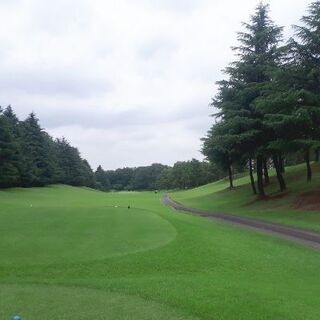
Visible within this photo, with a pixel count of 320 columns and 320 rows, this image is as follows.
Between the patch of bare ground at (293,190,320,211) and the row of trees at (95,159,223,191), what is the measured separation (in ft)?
136

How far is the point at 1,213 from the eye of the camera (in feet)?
64.8

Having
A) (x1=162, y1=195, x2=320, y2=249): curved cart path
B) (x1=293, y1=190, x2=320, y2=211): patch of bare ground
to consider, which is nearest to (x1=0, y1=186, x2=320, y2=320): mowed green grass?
(x1=162, y1=195, x2=320, y2=249): curved cart path

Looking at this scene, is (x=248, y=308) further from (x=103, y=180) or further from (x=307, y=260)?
(x=103, y=180)

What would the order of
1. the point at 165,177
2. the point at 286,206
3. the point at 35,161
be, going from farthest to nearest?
the point at 165,177, the point at 35,161, the point at 286,206

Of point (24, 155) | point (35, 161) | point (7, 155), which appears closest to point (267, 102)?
point (7, 155)

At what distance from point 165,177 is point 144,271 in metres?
139

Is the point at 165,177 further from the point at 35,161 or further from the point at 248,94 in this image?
the point at 248,94

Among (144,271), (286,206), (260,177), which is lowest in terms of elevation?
(144,271)

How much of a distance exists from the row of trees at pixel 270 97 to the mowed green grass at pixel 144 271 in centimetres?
1499

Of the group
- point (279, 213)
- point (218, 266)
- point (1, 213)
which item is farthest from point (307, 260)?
point (279, 213)

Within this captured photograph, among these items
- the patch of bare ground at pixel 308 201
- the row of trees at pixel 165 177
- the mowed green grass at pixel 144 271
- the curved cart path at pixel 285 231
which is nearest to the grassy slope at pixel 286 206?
the patch of bare ground at pixel 308 201

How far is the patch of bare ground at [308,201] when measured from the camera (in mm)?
30484

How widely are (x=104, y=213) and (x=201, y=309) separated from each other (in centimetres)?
1258

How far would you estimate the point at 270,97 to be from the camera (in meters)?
33.6
